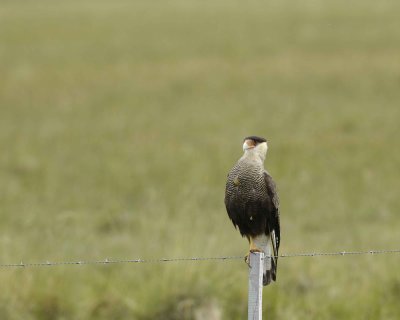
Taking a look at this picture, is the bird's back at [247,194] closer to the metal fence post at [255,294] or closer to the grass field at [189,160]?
the metal fence post at [255,294]

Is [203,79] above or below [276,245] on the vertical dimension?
above

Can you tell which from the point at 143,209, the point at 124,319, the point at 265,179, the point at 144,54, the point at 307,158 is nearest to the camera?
the point at 265,179

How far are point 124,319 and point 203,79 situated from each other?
1655 centimetres

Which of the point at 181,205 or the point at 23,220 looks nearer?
the point at 23,220

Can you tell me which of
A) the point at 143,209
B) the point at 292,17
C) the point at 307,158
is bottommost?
the point at 143,209

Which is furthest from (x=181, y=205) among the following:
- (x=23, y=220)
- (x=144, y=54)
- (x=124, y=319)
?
(x=144, y=54)

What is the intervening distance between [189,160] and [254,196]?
9.19m

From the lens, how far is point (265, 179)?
5.51 meters

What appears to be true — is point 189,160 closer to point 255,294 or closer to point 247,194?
point 247,194

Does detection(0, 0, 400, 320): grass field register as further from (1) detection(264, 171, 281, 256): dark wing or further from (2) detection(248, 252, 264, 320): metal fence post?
(2) detection(248, 252, 264, 320): metal fence post

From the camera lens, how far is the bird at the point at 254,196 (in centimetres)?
541

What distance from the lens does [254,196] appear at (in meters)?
5.55

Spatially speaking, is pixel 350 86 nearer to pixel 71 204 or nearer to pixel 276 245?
pixel 71 204

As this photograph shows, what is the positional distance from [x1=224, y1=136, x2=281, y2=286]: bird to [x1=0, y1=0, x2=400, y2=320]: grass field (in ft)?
5.31
